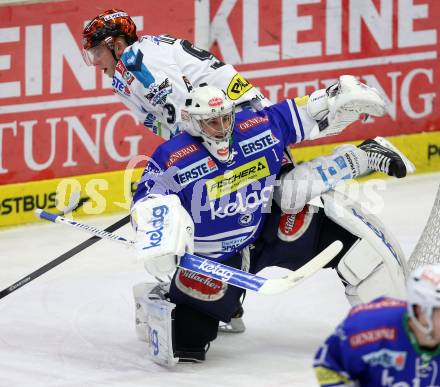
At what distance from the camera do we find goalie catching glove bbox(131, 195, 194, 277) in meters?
5.40

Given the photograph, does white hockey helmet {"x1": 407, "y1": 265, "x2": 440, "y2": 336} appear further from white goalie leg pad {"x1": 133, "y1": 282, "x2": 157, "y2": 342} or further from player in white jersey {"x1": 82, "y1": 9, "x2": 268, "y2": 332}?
player in white jersey {"x1": 82, "y1": 9, "x2": 268, "y2": 332}

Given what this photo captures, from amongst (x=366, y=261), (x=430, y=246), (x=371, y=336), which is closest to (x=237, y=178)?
(x=366, y=261)

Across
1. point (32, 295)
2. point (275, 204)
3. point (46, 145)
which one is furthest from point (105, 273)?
point (275, 204)

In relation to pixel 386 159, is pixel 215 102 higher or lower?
higher

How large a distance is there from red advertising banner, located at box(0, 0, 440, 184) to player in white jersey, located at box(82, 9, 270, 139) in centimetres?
127

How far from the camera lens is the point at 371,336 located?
4145mm

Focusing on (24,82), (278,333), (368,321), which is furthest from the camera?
(24,82)

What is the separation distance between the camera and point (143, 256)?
5387 mm

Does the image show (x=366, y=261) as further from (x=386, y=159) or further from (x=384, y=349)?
(x=384, y=349)

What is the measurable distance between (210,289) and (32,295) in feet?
4.19

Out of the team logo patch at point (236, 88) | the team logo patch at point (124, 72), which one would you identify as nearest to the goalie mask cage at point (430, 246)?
the team logo patch at point (236, 88)

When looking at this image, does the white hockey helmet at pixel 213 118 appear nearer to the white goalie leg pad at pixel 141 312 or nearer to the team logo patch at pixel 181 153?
the team logo patch at pixel 181 153

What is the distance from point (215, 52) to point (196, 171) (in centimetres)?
262

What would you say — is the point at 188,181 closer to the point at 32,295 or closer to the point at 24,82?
the point at 32,295
